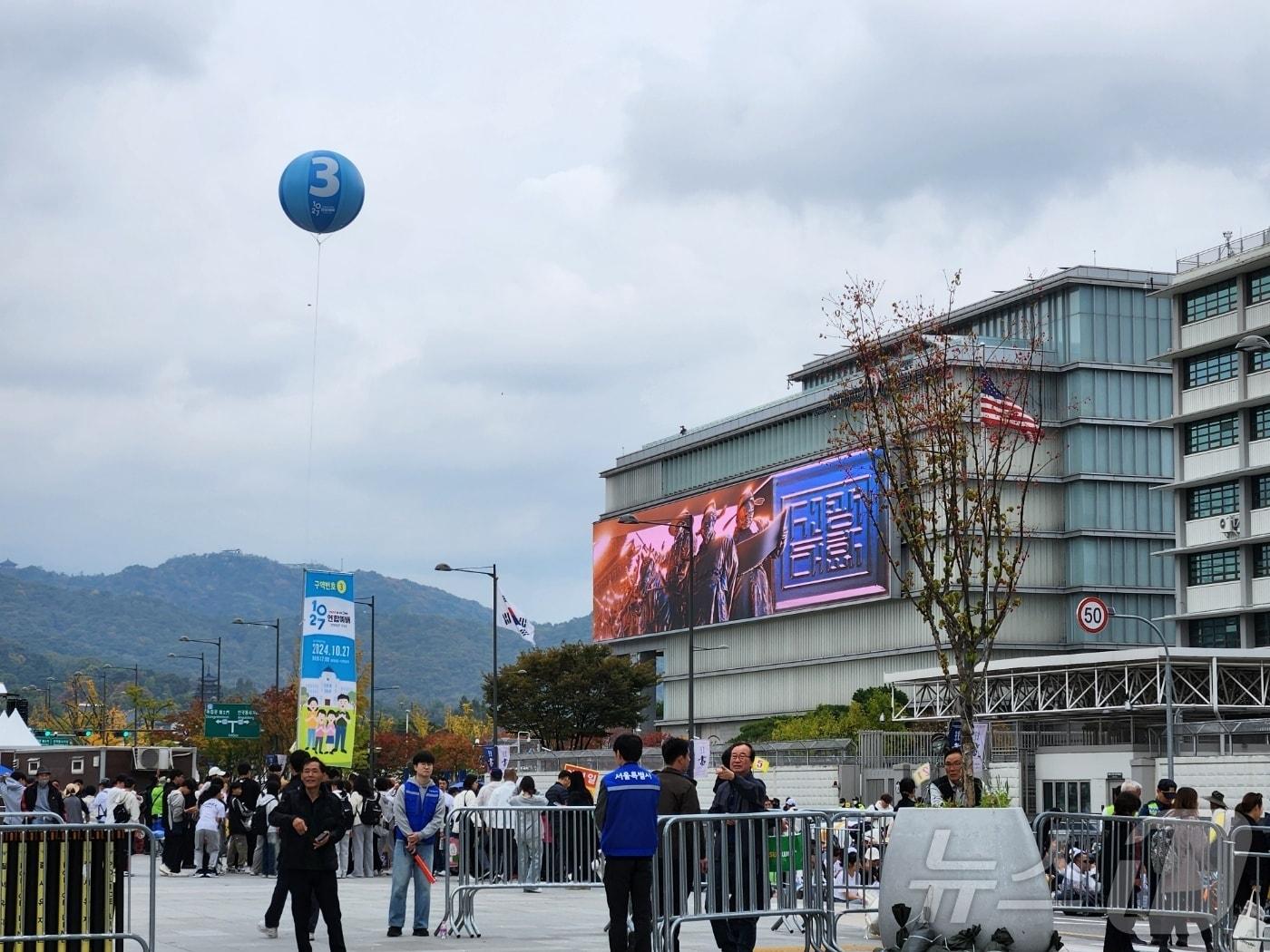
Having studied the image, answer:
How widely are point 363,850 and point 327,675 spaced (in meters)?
3.13

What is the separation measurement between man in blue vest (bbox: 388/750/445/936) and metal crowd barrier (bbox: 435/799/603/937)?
492 mm

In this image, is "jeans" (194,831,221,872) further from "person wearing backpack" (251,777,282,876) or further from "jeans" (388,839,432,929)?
"jeans" (388,839,432,929)

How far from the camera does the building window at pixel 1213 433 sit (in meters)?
74.9

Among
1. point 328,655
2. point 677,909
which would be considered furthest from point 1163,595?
point 677,909

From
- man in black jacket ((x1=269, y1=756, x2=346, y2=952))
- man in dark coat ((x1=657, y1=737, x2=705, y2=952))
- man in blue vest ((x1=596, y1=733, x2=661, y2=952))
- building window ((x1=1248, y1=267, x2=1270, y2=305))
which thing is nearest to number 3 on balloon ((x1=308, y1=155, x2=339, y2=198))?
man in black jacket ((x1=269, y1=756, x2=346, y2=952))

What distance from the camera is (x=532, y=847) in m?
21.3

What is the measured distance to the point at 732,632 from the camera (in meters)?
107

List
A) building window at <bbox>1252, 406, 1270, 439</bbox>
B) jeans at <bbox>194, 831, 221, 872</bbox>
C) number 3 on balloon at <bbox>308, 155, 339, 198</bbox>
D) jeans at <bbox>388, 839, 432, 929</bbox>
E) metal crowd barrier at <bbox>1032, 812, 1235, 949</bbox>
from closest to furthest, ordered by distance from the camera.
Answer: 1. metal crowd barrier at <bbox>1032, 812, 1235, 949</bbox>
2. jeans at <bbox>388, 839, 432, 929</bbox>
3. number 3 on balloon at <bbox>308, 155, 339, 198</bbox>
4. jeans at <bbox>194, 831, 221, 872</bbox>
5. building window at <bbox>1252, 406, 1270, 439</bbox>

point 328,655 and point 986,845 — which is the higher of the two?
point 328,655

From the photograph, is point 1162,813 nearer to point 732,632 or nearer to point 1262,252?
point 1262,252

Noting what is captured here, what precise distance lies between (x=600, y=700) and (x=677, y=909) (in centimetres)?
8980

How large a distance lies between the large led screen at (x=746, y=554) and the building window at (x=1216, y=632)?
614 inches

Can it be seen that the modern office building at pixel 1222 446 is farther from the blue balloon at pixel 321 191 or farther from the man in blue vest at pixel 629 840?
the man in blue vest at pixel 629 840

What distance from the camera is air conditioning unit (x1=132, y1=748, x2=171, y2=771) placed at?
2219 inches
